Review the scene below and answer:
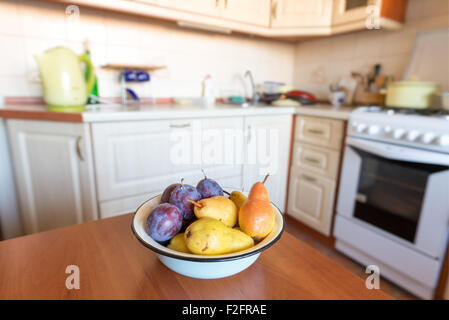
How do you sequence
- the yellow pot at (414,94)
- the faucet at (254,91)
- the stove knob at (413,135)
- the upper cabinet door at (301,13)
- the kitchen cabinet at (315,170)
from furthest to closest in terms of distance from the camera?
the faucet at (254,91), the upper cabinet door at (301,13), the kitchen cabinet at (315,170), the yellow pot at (414,94), the stove knob at (413,135)

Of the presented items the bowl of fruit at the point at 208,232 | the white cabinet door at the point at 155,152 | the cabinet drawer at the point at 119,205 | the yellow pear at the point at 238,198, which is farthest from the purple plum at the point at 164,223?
the cabinet drawer at the point at 119,205

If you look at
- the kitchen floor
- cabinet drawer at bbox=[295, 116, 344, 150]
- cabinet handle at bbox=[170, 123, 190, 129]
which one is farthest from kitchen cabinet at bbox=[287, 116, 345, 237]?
cabinet handle at bbox=[170, 123, 190, 129]

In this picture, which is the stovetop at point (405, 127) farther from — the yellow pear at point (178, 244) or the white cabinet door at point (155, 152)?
the yellow pear at point (178, 244)

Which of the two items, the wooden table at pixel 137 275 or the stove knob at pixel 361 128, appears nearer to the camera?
the wooden table at pixel 137 275

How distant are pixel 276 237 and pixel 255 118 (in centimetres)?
140

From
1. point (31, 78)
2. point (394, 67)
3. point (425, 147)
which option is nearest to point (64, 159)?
point (31, 78)

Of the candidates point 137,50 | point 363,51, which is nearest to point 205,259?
point 137,50

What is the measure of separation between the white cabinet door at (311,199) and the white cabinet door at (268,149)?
85mm

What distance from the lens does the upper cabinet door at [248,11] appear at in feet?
5.64

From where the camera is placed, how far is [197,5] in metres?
1.60

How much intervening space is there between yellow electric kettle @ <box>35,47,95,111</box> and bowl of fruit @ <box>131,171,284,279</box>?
1148mm

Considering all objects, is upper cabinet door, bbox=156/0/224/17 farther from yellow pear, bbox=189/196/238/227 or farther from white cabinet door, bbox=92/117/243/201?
yellow pear, bbox=189/196/238/227
